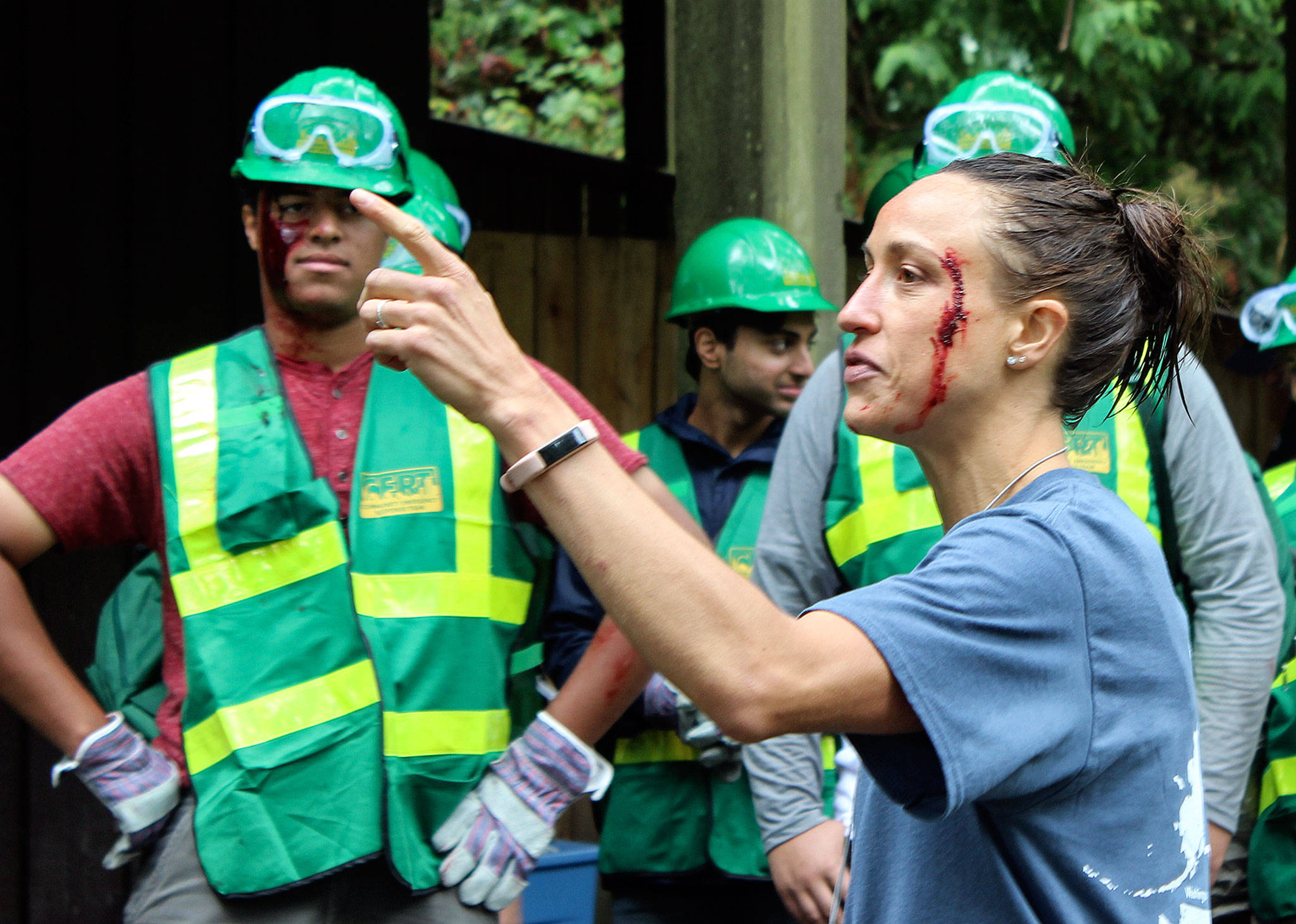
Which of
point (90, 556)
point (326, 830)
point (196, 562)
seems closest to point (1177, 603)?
point (326, 830)

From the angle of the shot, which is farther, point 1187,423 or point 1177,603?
point 1187,423

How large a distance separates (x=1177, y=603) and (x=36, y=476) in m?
1.98

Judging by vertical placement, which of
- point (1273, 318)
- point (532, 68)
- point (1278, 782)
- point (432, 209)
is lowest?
point (1278, 782)

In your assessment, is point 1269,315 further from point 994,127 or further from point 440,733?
point 440,733

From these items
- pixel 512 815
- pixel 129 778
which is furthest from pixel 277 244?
pixel 512 815

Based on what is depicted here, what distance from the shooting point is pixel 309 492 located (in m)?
2.59

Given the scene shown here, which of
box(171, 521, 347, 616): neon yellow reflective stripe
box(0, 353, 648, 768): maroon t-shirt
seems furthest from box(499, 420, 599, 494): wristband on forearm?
box(171, 521, 347, 616): neon yellow reflective stripe

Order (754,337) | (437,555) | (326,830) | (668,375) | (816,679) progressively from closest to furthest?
(816,679) < (326,830) < (437,555) < (754,337) < (668,375)

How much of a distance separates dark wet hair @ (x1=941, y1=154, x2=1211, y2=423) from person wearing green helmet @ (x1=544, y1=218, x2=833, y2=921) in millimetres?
1601

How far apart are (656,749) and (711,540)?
57cm

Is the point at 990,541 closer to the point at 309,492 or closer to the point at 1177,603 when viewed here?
the point at 1177,603

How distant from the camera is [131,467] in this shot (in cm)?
261

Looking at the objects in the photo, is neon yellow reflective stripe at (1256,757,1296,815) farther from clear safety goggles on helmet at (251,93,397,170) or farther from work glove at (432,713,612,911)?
clear safety goggles on helmet at (251,93,397,170)

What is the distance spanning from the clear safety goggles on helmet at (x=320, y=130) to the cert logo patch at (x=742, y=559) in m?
1.25
